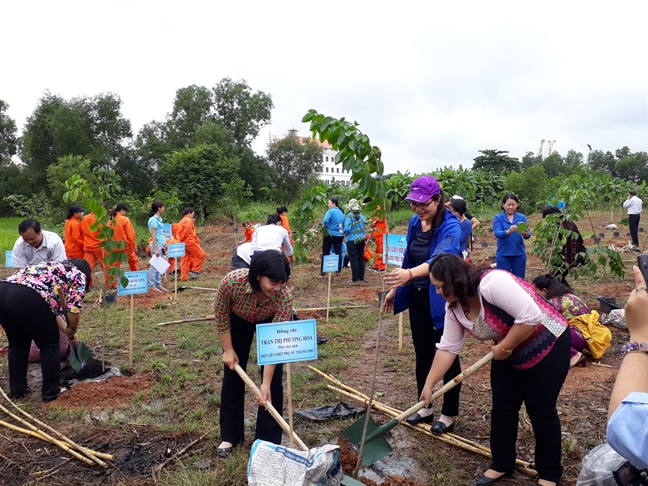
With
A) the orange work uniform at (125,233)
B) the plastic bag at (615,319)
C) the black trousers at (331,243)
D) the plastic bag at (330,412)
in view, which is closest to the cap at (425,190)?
the plastic bag at (330,412)

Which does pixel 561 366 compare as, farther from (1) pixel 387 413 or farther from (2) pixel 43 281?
(2) pixel 43 281

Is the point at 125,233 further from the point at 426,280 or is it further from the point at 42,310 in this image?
the point at 426,280

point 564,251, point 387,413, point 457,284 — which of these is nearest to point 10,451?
point 387,413

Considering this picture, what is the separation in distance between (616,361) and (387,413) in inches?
114

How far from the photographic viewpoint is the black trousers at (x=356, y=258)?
9672mm

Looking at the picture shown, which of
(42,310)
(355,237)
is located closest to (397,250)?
(42,310)

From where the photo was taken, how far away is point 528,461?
3031 mm

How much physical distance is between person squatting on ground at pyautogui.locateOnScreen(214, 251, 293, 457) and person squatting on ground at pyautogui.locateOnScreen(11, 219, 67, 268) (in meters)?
2.65

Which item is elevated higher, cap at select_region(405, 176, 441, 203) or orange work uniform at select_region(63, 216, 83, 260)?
cap at select_region(405, 176, 441, 203)

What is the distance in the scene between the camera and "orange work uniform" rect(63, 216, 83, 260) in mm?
7613

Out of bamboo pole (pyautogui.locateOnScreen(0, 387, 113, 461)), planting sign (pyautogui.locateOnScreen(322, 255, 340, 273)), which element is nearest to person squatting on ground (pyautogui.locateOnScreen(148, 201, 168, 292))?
planting sign (pyautogui.locateOnScreen(322, 255, 340, 273))

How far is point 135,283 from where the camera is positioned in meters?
4.75

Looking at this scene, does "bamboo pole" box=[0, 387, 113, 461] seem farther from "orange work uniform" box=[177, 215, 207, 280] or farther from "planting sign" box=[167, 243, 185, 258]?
"orange work uniform" box=[177, 215, 207, 280]

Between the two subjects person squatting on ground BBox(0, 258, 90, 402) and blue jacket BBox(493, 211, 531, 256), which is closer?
person squatting on ground BBox(0, 258, 90, 402)
